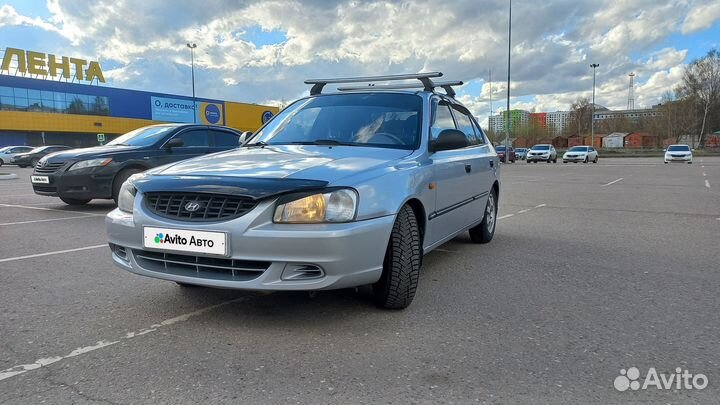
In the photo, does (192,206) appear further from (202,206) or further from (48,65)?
(48,65)

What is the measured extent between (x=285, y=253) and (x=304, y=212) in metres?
0.25

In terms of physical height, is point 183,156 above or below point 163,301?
above

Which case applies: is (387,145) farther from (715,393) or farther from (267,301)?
(715,393)

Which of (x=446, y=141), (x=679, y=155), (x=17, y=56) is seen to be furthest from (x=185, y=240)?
(x=17, y=56)

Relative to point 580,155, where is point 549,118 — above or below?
above

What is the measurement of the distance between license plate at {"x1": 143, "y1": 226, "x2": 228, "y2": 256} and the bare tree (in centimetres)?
8851

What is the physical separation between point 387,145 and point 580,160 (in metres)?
39.1

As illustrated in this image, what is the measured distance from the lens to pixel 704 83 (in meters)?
75.8

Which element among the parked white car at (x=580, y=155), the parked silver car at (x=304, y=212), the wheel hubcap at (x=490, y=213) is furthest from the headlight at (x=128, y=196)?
the parked white car at (x=580, y=155)

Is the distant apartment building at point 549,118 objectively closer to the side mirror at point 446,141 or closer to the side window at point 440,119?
the side window at point 440,119

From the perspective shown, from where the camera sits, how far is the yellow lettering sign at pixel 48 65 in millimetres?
47844

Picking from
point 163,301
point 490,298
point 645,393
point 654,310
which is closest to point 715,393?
point 645,393

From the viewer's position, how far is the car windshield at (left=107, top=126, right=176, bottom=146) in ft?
29.5

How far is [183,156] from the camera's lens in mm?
9117
